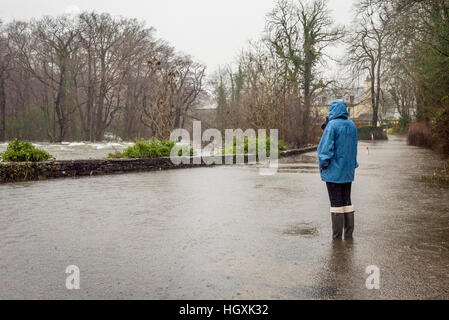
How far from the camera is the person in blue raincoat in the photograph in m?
5.81

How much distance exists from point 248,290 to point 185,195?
20.8 ft

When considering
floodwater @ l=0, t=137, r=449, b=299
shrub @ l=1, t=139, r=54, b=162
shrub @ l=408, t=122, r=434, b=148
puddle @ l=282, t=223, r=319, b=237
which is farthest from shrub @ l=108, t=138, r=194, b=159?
shrub @ l=408, t=122, r=434, b=148

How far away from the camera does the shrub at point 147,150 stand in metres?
16.9

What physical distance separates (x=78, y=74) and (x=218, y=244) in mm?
44922

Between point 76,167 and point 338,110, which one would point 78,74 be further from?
point 338,110

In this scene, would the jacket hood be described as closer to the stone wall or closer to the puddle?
the puddle

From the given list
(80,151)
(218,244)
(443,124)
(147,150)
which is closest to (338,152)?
(218,244)

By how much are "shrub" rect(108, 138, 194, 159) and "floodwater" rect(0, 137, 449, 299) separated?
242 inches

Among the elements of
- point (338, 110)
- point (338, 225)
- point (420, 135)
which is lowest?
point (338, 225)

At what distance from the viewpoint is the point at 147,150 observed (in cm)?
1728

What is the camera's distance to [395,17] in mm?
16438

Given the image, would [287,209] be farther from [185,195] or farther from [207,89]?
[207,89]

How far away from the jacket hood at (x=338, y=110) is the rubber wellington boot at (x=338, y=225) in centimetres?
129

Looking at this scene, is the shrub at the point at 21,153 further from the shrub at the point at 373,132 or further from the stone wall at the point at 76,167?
the shrub at the point at 373,132
